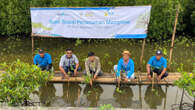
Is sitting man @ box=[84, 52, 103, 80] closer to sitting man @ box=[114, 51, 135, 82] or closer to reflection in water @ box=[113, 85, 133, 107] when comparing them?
sitting man @ box=[114, 51, 135, 82]

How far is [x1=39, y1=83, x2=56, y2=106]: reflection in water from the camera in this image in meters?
4.39

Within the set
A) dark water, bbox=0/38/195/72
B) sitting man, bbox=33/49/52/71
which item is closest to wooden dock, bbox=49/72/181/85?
sitting man, bbox=33/49/52/71

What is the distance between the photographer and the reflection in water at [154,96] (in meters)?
4.30

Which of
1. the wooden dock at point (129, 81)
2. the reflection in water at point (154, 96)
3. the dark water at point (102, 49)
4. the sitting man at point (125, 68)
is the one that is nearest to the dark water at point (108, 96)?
the reflection in water at point (154, 96)

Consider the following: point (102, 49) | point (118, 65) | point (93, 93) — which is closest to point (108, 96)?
point (93, 93)

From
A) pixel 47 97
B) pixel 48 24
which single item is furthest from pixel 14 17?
pixel 47 97

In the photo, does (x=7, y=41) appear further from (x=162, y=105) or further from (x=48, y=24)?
(x=162, y=105)

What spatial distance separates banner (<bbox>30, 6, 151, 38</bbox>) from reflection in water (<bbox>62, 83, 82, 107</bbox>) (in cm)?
187

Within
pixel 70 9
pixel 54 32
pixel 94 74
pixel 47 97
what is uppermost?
pixel 70 9

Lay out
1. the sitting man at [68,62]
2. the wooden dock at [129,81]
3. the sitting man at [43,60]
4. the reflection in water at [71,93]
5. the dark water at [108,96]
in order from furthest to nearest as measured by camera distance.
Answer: the sitting man at [43,60] → the sitting man at [68,62] → the wooden dock at [129,81] → the reflection in water at [71,93] → the dark water at [108,96]

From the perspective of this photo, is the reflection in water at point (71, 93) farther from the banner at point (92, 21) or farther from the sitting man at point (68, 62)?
the banner at point (92, 21)

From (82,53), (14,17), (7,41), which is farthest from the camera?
(7,41)

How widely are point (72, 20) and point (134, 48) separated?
545 centimetres

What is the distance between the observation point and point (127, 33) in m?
5.49
